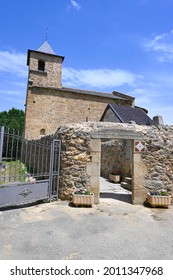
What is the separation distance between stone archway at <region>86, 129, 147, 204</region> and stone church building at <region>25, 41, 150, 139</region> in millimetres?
15536

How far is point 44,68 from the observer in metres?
24.0

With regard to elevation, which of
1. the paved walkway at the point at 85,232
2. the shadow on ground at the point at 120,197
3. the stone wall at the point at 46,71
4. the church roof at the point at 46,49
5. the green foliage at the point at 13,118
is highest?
the church roof at the point at 46,49

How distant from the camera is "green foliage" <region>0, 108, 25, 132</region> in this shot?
35.1 meters

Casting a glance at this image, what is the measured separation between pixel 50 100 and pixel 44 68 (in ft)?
15.3

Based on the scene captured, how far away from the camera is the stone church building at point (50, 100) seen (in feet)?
71.3

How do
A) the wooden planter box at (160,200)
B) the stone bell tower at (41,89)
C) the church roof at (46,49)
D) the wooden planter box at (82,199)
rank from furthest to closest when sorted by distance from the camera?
the church roof at (46,49)
the stone bell tower at (41,89)
the wooden planter box at (160,200)
the wooden planter box at (82,199)

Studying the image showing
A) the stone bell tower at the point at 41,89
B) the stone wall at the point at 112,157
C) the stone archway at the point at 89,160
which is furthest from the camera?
the stone bell tower at the point at 41,89

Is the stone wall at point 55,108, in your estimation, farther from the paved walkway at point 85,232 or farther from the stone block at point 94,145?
the paved walkway at point 85,232

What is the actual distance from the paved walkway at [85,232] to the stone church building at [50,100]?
16373mm

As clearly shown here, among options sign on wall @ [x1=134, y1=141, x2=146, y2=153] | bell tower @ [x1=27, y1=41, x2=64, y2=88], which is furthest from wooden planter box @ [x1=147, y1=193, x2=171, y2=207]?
bell tower @ [x1=27, y1=41, x2=64, y2=88]

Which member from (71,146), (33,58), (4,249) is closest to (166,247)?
(4,249)

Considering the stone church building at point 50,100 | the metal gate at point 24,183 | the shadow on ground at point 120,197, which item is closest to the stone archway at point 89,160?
the metal gate at point 24,183

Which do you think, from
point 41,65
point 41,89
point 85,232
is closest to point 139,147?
point 85,232

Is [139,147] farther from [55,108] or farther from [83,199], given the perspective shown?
[55,108]
